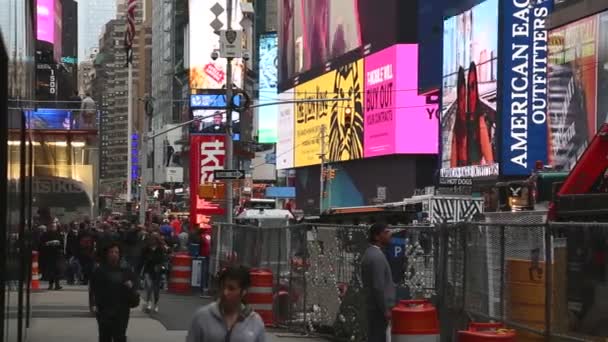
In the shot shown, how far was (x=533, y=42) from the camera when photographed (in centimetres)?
5194

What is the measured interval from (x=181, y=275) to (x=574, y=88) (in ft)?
68.0

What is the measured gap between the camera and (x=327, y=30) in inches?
3570

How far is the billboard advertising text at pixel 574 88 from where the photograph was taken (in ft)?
136

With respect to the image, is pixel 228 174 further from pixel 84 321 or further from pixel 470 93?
pixel 470 93

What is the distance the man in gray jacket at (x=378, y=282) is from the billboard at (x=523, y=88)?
40.6 m

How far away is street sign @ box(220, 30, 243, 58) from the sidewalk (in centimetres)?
841

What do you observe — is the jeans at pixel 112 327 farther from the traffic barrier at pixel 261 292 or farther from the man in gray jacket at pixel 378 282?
the traffic barrier at pixel 261 292

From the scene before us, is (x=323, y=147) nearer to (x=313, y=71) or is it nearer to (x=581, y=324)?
(x=313, y=71)

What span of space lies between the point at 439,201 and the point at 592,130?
697 cm

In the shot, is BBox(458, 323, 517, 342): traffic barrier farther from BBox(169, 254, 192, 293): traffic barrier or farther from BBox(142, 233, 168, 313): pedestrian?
BBox(169, 254, 192, 293): traffic barrier

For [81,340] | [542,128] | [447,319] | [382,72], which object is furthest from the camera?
[382,72]

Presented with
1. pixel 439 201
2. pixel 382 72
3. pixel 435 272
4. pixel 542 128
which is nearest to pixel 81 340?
pixel 435 272

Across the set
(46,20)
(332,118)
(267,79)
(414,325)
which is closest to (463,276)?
(414,325)

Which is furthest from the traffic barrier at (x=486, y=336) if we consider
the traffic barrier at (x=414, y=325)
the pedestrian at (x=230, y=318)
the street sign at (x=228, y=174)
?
the street sign at (x=228, y=174)
